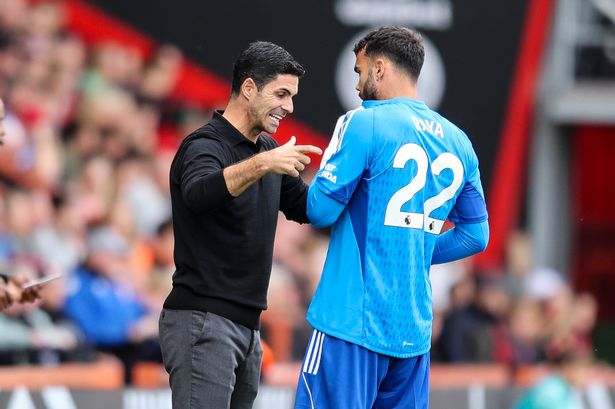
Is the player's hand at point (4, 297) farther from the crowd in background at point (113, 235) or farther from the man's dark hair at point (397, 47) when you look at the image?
the crowd in background at point (113, 235)

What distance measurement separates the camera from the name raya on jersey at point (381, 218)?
515cm

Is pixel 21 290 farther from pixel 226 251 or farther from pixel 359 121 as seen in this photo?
pixel 359 121

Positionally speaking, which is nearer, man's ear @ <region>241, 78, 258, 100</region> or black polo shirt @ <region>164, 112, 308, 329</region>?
black polo shirt @ <region>164, 112, 308, 329</region>

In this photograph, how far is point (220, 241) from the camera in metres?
5.22

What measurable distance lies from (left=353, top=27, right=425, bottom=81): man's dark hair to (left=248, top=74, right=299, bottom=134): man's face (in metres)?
0.37

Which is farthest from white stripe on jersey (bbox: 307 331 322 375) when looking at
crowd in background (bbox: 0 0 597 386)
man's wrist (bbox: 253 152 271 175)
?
crowd in background (bbox: 0 0 597 386)

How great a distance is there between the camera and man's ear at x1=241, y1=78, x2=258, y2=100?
5324 millimetres

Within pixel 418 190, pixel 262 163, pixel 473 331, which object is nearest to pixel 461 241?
pixel 418 190

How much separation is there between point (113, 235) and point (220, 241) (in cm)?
511

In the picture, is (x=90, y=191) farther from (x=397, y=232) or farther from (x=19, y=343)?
(x=397, y=232)

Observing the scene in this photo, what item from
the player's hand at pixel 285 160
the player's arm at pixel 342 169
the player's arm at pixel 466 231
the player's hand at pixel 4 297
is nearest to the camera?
the player's hand at pixel 285 160

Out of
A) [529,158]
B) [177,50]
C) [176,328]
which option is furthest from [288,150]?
[529,158]

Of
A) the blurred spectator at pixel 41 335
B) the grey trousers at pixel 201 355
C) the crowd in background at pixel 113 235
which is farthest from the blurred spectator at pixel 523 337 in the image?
the grey trousers at pixel 201 355

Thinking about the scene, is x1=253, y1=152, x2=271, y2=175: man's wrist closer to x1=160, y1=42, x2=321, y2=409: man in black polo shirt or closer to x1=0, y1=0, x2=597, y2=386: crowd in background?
x1=160, y1=42, x2=321, y2=409: man in black polo shirt
